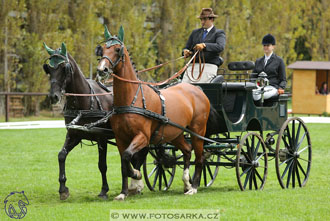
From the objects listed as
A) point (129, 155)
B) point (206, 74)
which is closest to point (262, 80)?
point (206, 74)

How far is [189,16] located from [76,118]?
20.1m

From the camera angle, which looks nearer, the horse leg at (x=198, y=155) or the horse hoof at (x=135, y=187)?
the horse hoof at (x=135, y=187)

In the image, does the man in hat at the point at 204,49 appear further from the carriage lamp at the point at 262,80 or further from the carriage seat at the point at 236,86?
the carriage lamp at the point at 262,80

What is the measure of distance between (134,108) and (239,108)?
2187 millimetres

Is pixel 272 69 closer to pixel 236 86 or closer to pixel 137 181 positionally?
pixel 236 86

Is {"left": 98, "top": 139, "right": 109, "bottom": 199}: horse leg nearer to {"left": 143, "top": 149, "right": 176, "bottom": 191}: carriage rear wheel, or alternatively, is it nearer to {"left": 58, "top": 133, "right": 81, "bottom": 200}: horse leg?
{"left": 58, "top": 133, "right": 81, "bottom": 200}: horse leg

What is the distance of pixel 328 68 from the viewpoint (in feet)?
86.9

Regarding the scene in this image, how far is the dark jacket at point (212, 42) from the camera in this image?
8.81 meters

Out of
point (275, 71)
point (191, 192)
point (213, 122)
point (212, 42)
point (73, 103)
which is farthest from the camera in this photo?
point (275, 71)

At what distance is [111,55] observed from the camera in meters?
7.20

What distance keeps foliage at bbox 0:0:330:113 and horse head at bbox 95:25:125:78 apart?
53.0 feet

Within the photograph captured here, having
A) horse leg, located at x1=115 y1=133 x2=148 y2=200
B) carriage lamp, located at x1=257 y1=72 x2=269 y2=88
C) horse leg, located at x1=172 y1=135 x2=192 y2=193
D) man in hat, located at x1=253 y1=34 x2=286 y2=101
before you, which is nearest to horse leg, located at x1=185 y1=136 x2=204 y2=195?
horse leg, located at x1=172 y1=135 x2=192 y2=193

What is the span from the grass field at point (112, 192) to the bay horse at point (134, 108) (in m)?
0.67

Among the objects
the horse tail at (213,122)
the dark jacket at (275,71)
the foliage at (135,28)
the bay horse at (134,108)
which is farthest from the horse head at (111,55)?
the foliage at (135,28)
